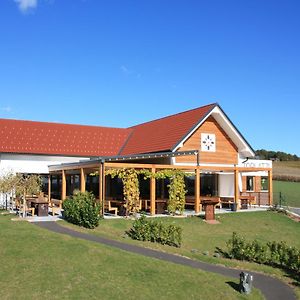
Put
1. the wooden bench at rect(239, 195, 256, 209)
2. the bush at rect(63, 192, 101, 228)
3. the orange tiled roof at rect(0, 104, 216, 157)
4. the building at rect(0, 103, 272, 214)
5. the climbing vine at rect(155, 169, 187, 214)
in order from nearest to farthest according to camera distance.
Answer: the bush at rect(63, 192, 101, 228) → the climbing vine at rect(155, 169, 187, 214) → the building at rect(0, 103, 272, 214) → the wooden bench at rect(239, 195, 256, 209) → the orange tiled roof at rect(0, 104, 216, 157)

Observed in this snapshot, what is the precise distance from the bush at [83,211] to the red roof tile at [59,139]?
1179cm

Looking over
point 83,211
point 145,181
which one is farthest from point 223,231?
point 145,181

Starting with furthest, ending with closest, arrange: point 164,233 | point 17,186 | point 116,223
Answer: point 17,186 → point 116,223 → point 164,233

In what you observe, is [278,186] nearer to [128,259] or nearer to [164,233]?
[164,233]

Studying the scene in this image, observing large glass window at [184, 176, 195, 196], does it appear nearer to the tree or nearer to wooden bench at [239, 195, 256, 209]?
wooden bench at [239, 195, 256, 209]

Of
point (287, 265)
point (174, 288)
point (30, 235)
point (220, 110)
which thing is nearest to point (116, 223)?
point (30, 235)

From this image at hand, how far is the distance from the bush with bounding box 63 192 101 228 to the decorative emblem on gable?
424 inches

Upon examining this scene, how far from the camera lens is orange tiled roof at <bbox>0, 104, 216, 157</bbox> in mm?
28062

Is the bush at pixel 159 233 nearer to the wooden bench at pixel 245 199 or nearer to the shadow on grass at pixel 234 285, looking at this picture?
the shadow on grass at pixel 234 285

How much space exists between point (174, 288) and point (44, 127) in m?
25.2

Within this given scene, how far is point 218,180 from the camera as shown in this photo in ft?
100

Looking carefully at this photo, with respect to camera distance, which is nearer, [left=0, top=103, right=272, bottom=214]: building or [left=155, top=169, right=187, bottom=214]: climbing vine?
[left=155, top=169, right=187, bottom=214]: climbing vine

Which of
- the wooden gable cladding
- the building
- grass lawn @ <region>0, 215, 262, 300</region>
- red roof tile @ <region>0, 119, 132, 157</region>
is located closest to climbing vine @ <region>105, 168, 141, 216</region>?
the building

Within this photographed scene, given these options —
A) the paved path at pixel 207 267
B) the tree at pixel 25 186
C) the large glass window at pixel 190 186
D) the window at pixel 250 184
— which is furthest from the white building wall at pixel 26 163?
the window at pixel 250 184
